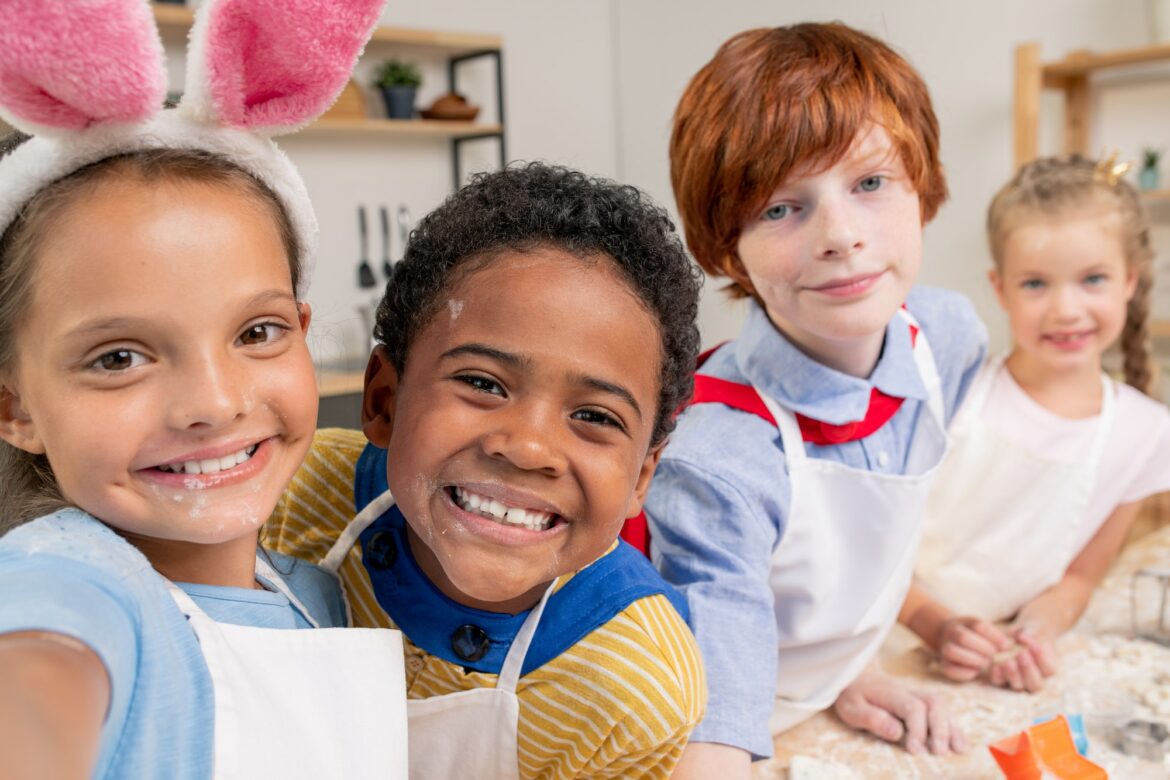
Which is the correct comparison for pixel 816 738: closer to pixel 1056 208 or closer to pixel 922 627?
pixel 922 627

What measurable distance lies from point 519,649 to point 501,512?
11 centimetres

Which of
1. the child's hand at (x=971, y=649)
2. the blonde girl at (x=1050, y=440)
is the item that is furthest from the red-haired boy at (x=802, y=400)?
the blonde girl at (x=1050, y=440)

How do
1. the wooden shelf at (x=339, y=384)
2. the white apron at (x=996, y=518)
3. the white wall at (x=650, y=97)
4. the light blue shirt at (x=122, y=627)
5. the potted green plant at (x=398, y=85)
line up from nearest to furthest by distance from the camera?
the light blue shirt at (x=122, y=627)
the white apron at (x=996, y=518)
the wooden shelf at (x=339, y=384)
the white wall at (x=650, y=97)
the potted green plant at (x=398, y=85)

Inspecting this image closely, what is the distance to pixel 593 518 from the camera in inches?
27.2

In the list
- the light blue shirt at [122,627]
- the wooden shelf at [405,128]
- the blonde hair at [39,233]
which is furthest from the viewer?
the wooden shelf at [405,128]

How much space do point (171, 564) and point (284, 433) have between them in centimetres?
11

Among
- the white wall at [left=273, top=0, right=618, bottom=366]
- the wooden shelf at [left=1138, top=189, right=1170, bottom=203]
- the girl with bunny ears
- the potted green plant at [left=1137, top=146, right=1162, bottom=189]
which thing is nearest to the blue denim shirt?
the girl with bunny ears

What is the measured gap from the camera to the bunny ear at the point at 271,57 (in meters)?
0.57

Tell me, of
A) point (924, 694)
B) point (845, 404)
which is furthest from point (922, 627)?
point (845, 404)

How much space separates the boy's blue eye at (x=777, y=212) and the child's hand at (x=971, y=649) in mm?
506

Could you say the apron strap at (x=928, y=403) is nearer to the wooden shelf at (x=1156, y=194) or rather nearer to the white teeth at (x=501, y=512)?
the white teeth at (x=501, y=512)

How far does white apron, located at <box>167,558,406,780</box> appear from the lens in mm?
595

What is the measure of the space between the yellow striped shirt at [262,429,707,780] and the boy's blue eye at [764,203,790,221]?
15.0 inches

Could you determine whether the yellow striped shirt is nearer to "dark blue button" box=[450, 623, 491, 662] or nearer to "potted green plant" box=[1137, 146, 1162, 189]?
"dark blue button" box=[450, 623, 491, 662]
